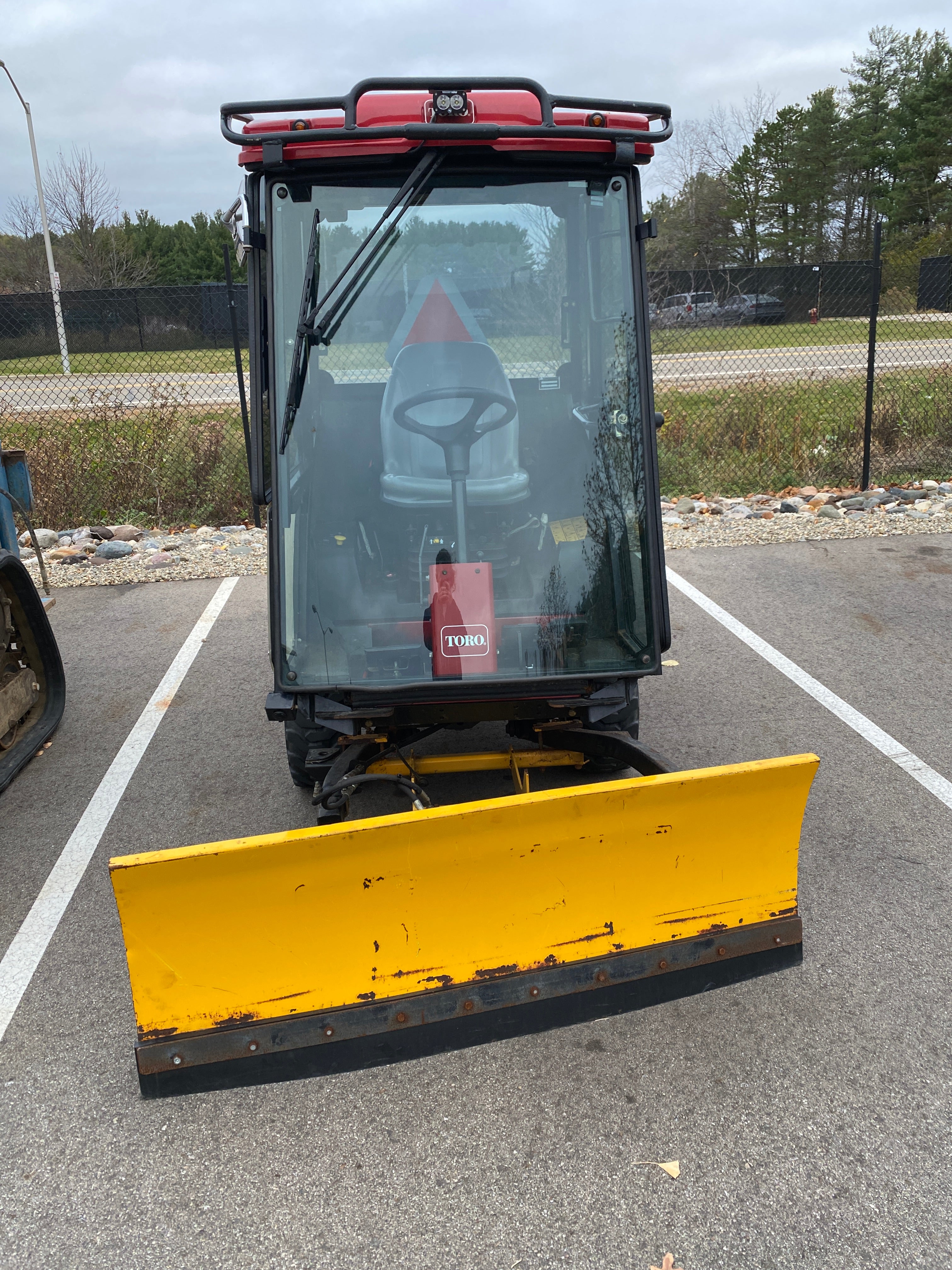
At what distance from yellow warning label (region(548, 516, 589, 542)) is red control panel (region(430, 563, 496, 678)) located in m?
0.24

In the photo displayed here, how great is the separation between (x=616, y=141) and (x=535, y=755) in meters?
1.96

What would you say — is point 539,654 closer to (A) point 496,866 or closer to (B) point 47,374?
(A) point 496,866

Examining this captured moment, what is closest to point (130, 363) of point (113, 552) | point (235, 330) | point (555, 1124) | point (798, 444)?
point (235, 330)

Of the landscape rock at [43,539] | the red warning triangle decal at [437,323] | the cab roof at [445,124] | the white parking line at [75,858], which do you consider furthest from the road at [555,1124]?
the landscape rock at [43,539]

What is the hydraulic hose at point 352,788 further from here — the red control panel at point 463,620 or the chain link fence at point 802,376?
the chain link fence at point 802,376

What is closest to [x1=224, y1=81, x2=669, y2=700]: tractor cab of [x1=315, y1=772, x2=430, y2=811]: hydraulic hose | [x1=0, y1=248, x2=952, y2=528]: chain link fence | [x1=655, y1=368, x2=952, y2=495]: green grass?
[x1=315, y1=772, x2=430, y2=811]: hydraulic hose

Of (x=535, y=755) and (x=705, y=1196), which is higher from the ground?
(x=535, y=755)

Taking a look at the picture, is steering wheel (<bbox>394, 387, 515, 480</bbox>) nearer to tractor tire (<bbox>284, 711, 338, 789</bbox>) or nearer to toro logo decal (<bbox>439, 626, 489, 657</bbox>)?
toro logo decal (<bbox>439, 626, 489, 657</bbox>)

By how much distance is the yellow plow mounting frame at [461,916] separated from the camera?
7.13 feet

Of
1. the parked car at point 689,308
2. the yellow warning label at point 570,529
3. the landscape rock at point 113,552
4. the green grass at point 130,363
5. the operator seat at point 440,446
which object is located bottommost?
the landscape rock at point 113,552

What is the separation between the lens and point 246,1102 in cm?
235

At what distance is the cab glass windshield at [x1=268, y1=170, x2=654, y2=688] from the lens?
9.14 feet

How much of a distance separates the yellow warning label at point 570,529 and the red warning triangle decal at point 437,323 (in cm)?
66

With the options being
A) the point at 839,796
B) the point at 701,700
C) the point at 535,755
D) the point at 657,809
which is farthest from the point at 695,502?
the point at 657,809
